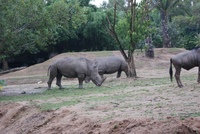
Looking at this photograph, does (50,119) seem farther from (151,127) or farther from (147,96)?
(151,127)

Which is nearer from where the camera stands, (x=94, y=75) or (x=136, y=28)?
(x=94, y=75)

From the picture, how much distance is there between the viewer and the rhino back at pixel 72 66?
18.8 meters

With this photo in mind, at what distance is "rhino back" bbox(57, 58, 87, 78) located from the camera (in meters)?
18.8

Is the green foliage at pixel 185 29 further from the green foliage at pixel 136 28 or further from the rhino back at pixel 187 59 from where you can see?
the rhino back at pixel 187 59

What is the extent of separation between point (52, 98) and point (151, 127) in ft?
24.3

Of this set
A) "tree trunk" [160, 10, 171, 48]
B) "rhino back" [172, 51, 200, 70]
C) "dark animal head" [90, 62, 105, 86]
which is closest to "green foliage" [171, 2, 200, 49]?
"tree trunk" [160, 10, 171, 48]

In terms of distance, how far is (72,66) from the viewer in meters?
18.8

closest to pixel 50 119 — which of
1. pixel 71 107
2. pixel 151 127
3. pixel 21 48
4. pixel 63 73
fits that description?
pixel 71 107

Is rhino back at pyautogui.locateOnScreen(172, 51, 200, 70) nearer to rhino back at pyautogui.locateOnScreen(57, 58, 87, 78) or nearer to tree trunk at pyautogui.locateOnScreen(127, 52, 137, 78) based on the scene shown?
rhino back at pyautogui.locateOnScreen(57, 58, 87, 78)

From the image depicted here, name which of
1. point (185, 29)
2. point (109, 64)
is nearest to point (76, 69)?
point (109, 64)

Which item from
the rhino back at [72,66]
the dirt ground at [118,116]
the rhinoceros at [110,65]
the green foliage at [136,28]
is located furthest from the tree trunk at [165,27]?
the dirt ground at [118,116]

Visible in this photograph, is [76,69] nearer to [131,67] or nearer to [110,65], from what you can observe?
[131,67]

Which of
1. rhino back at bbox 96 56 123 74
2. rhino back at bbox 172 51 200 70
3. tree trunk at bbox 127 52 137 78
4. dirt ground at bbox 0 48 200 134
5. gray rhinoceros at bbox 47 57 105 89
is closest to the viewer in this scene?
dirt ground at bbox 0 48 200 134

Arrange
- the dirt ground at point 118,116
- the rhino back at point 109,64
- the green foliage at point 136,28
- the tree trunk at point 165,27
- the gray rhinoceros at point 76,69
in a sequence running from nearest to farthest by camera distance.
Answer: the dirt ground at point 118,116 < the gray rhinoceros at point 76,69 < the green foliage at point 136,28 < the rhino back at point 109,64 < the tree trunk at point 165,27
